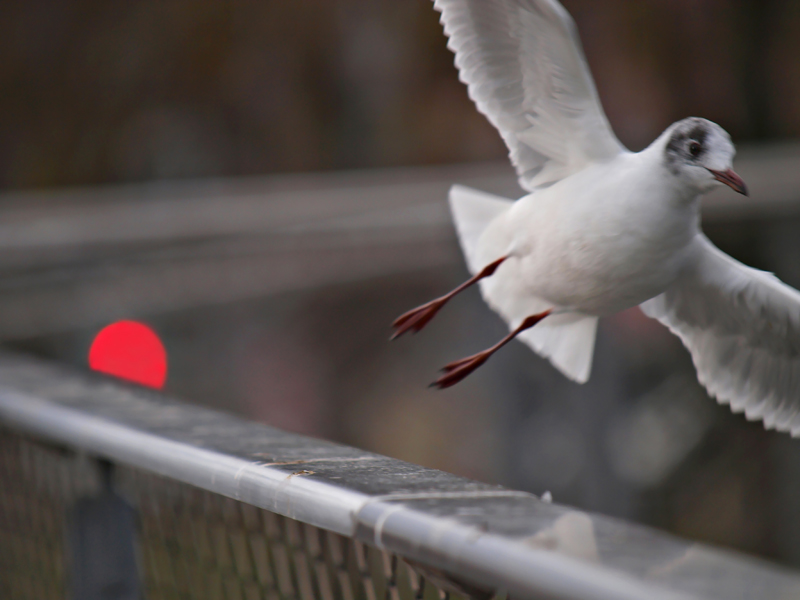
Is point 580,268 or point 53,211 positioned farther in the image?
point 53,211

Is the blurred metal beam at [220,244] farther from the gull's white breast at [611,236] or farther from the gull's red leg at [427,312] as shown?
the gull's white breast at [611,236]

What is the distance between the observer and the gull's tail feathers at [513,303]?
3.13 ft

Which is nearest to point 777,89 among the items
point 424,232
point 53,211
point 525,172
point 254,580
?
point 424,232

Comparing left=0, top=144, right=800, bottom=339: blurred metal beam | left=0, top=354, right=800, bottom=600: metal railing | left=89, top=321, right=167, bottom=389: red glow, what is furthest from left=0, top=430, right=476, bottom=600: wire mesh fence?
left=89, top=321, right=167, bottom=389: red glow

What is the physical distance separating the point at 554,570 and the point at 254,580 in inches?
15.1

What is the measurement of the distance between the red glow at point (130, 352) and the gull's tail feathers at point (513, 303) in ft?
6.89

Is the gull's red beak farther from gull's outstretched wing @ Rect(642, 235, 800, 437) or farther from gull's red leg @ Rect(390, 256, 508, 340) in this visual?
gull's red leg @ Rect(390, 256, 508, 340)

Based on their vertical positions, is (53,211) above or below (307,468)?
below

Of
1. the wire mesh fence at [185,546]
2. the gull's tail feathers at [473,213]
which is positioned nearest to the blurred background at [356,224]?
the wire mesh fence at [185,546]

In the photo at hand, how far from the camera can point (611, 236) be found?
744mm

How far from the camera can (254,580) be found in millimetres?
742

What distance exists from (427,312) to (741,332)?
1.07ft

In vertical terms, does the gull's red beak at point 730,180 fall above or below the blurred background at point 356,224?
above

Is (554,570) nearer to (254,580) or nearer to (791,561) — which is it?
(254,580)
